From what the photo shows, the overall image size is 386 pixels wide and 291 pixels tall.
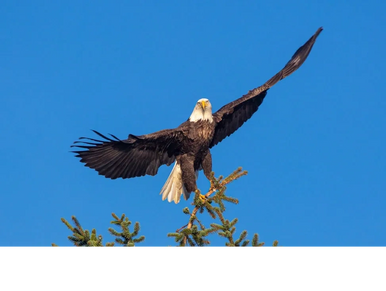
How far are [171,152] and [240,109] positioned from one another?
127 cm

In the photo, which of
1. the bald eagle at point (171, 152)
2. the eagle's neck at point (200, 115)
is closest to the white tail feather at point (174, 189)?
the bald eagle at point (171, 152)

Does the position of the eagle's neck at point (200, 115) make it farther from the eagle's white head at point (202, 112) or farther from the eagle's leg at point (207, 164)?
the eagle's leg at point (207, 164)

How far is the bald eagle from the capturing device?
26.2ft

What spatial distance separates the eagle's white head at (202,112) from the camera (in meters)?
8.26

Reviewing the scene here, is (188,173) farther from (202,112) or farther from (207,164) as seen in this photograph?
(202,112)

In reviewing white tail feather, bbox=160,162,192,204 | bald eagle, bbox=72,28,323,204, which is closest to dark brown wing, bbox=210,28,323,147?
bald eagle, bbox=72,28,323,204

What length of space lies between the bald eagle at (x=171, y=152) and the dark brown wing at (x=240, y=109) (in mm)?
16
